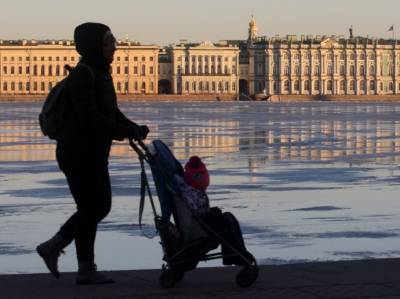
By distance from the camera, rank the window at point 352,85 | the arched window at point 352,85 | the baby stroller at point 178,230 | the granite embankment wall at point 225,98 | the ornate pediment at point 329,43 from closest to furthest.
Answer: the baby stroller at point 178,230 < the granite embankment wall at point 225,98 < the window at point 352,85 < the arched window at point 352,85 < the ornate pediment at point 329,43

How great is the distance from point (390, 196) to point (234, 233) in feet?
20.9

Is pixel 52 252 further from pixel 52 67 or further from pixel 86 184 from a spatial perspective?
pixel 52 67

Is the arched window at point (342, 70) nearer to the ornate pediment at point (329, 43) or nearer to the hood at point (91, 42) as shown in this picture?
the ornate pediment at point (329, 43)

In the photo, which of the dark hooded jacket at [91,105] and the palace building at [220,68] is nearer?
the dark hooded jacket at [91,105]

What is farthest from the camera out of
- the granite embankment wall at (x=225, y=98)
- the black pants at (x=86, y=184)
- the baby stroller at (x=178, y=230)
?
the granite embankment wall at (x=225, y=98)

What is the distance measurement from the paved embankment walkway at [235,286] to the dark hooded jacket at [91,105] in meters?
0.75

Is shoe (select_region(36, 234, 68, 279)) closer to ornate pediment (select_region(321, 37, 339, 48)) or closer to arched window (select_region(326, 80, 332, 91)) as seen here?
arched window (select_region(326, 80, 332, 91))

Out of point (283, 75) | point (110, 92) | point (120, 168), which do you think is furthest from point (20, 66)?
point (110, 92)

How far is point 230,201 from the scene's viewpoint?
13797 mm

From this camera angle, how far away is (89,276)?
7.98m

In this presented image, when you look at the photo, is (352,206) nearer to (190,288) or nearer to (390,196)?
(390,196)

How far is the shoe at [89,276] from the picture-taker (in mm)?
7965

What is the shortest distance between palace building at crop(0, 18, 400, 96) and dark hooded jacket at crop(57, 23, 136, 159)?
175004mm

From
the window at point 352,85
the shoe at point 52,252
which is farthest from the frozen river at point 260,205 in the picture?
the window at point 352,85
